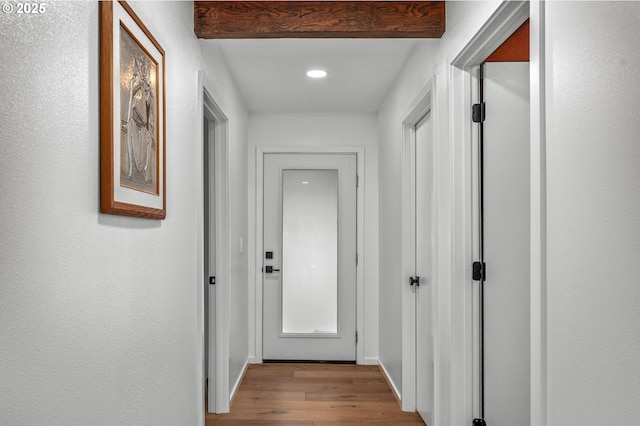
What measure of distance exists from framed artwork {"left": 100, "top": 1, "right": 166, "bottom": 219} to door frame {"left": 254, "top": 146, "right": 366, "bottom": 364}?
2886 mm

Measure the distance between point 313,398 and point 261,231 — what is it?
64.8 inches

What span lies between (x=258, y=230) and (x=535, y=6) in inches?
142

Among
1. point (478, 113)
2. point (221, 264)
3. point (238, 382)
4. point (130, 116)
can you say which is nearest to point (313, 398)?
point (238, 382)

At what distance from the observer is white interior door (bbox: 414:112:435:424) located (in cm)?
316

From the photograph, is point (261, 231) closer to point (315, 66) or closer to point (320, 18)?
point (315, 66)

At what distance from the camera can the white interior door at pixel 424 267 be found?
316cm

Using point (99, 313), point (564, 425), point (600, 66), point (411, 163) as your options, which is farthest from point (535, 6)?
point (411, 163)

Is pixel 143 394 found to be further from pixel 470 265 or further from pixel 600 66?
pixel 600 66

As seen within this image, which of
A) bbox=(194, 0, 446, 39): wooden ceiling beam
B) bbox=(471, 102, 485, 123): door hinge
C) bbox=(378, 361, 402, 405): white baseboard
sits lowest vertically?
bbox=(378, 361, 402, 405): white baseboard

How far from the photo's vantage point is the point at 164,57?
203 centimetres

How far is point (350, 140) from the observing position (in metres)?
4.93

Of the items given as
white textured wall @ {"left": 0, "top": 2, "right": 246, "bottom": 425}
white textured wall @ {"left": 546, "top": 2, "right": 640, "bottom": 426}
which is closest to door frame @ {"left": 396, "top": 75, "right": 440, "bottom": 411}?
white textured wall @ {"left": 0, "top": 2, "right": 246, "bottom": 425}

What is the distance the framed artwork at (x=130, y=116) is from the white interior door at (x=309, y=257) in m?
2.93

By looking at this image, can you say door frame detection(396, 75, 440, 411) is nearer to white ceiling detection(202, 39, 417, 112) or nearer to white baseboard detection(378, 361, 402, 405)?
white baseboard detection(378, 361, 402, 405)
